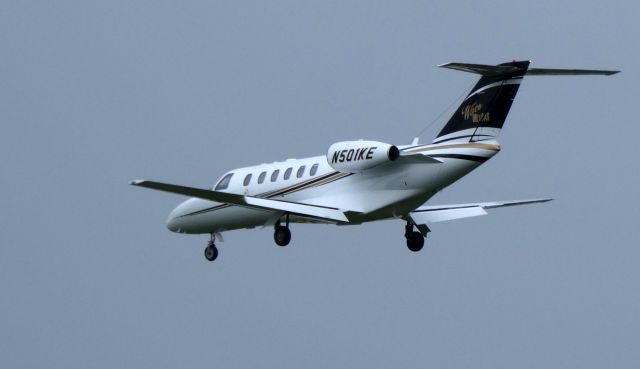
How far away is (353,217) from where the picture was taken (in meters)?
41.6

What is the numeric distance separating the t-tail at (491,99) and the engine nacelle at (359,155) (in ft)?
5.77

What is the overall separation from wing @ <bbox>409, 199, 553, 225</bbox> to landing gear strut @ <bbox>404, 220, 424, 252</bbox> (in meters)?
A: 0.29

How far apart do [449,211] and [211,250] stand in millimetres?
8227

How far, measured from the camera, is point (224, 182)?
155 feet

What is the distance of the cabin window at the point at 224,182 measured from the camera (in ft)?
154

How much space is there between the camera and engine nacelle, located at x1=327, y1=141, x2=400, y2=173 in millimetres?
40156

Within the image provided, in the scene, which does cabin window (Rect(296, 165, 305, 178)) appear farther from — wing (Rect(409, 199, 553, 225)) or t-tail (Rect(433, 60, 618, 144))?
t-tail (Rect(433, 60, 618, 144))

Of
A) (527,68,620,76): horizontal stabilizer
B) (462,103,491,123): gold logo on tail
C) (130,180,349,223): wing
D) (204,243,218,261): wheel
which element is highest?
(527,68,620,76): horizontal stabilizer

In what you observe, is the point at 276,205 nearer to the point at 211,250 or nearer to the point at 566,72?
the point at 211,250

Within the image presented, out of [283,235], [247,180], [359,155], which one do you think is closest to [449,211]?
[359,155]

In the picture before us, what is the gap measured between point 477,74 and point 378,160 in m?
3.48

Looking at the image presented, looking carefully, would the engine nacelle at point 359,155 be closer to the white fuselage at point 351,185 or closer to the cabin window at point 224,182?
the white fuselage at point 351,185

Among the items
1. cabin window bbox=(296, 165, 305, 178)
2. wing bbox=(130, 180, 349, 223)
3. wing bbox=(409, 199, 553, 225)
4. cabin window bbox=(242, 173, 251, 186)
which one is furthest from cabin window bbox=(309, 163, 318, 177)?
cabin window bbox=(242, 173, 251, 186)

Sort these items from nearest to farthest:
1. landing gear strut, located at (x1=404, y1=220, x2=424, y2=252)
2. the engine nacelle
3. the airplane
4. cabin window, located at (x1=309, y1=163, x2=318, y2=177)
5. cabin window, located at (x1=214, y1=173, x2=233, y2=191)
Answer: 1. the airplane
2. the engine nacelle
3. cabin window, located at (x1=309, y1=163, x2=318, y2=177)
4. landing gear strut, located at (x1=404, y1=220, x2=424, y2=252)
5. cabin window, located at (x1=214, y1=173, x2=233, y2=191)
